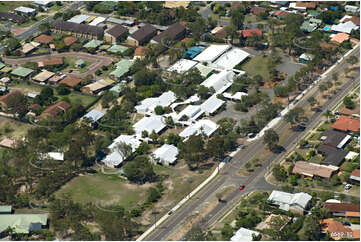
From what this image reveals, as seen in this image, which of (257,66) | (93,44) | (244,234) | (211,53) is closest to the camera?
(244,234)

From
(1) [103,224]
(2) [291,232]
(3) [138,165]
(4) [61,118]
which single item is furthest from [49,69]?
(2) [291,232]

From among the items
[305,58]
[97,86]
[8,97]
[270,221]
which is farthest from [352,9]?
[8,97]

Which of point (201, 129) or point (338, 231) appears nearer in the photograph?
point (338, 231)

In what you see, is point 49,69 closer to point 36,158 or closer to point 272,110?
point 36,158

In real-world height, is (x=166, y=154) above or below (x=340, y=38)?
below

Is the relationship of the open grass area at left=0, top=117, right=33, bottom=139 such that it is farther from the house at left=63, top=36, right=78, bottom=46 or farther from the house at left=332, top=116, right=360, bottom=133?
the house at left=332, top=116, right=360, bottom=133

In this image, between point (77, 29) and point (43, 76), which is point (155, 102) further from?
point (77, 29)

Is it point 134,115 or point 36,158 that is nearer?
point 36,158

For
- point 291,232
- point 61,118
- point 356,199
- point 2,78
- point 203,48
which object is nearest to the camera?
point 291,232
